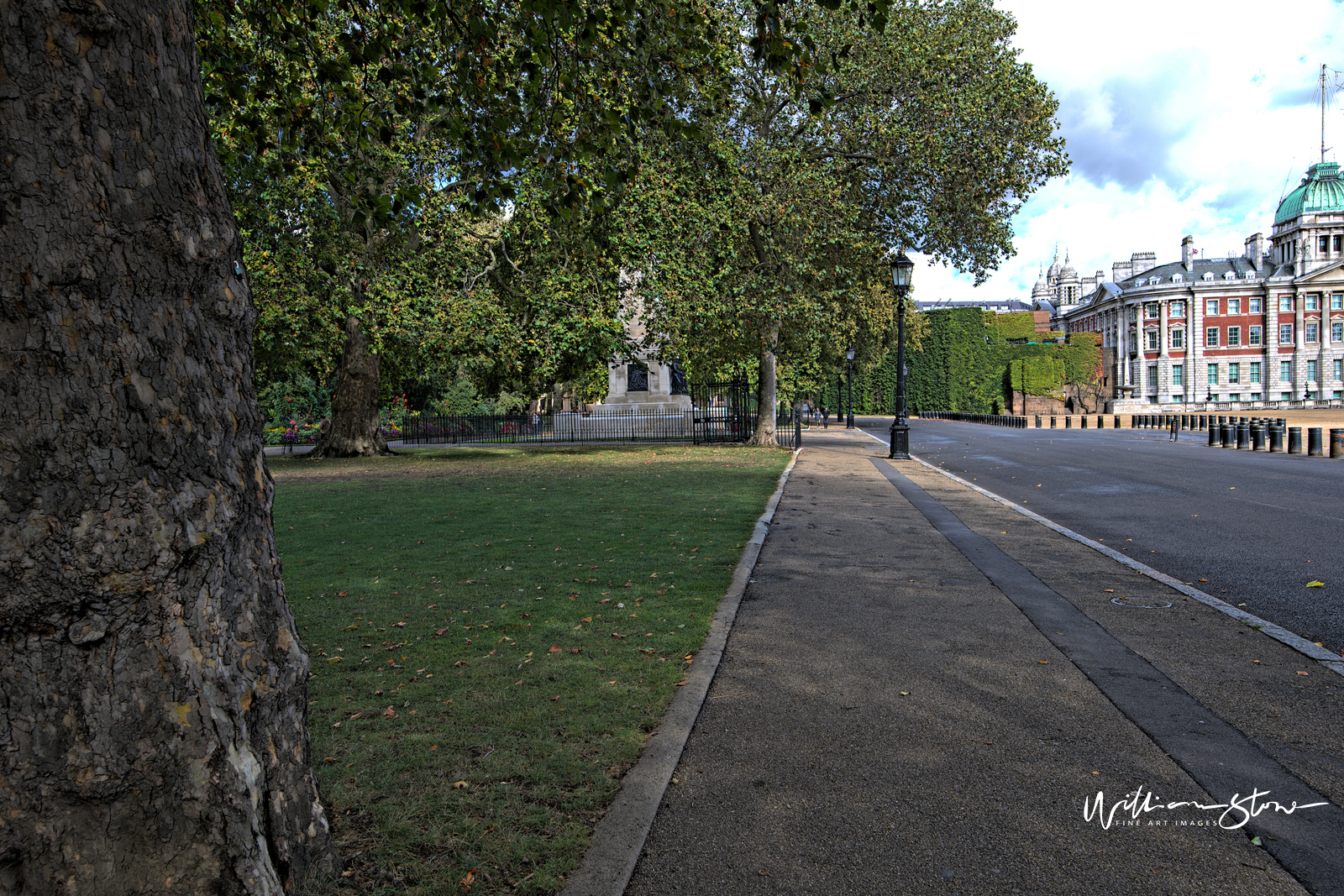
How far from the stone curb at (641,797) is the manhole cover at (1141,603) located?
10.2 ft

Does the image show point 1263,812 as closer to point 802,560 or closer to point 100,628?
point 100,628

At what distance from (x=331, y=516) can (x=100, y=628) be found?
9739 millimetres

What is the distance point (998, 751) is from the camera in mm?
3408

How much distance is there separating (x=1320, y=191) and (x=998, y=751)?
11496cm

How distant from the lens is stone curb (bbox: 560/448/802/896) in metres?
2.49

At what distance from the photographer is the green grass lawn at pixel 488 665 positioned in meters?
2.75

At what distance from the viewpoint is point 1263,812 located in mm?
2889

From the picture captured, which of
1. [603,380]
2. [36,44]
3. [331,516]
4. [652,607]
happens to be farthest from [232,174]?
[36,44]

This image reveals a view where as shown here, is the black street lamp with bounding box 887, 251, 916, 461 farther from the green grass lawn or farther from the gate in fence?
the green grass lawn

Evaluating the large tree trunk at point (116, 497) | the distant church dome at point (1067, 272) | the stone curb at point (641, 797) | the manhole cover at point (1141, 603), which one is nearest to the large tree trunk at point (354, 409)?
the stone curb at point (641, 797)

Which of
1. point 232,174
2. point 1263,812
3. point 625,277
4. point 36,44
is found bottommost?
point 1263,812

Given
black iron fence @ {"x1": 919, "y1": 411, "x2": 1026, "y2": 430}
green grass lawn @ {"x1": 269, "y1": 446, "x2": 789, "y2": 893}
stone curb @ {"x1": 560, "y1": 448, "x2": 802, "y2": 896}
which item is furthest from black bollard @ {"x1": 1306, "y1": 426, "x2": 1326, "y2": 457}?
black iron fence @ {"x1": 919, "y1": 411, "x2": 1026, "y2": 430}

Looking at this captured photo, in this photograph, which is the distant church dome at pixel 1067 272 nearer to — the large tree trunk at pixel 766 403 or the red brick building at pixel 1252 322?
the red brick building at pixel 1252 322

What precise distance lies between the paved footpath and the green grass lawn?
395 mm
